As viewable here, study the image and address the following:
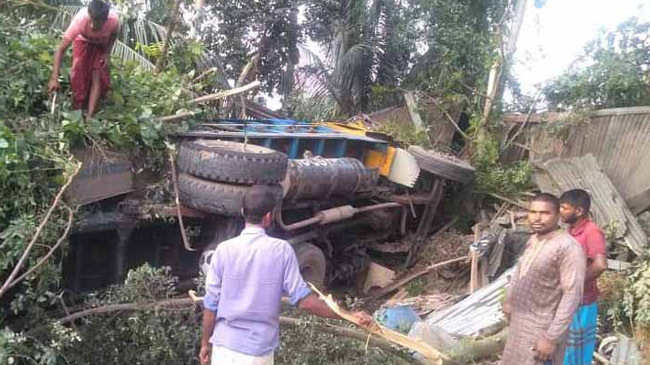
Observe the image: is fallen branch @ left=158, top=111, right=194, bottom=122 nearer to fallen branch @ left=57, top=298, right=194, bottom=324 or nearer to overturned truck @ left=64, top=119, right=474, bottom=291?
overturned truck @ left=64, top=119, right=474, bottom=291

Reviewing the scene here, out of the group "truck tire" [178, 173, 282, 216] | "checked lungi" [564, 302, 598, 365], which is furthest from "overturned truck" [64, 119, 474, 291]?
"checked lungi" [564, 302, 598, 365]

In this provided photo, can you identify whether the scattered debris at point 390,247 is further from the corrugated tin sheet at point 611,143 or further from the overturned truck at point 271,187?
the corrugated tin sheet at point 611,143

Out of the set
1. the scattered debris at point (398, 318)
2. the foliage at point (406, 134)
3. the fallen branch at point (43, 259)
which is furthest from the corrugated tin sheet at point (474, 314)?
the fallen branch at point (43, 259)

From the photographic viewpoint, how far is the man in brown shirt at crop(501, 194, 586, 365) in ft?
11.2

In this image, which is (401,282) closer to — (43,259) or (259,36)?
(43,259)

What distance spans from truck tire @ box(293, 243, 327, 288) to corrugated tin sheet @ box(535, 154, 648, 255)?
3445mm

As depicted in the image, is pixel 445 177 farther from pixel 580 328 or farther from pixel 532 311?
pixel 532 311

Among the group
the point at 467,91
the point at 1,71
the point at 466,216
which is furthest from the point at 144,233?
the point at 467,91

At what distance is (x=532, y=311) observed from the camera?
12.0ft

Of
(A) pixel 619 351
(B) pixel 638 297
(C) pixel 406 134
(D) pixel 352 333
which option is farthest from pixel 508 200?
(D) pixel 352 333

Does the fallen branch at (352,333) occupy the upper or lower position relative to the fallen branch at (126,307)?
upper

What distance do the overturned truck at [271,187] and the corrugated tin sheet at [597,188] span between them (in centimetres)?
108

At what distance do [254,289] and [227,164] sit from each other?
2373 millimetres

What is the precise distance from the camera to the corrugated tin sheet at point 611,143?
26.1ft
